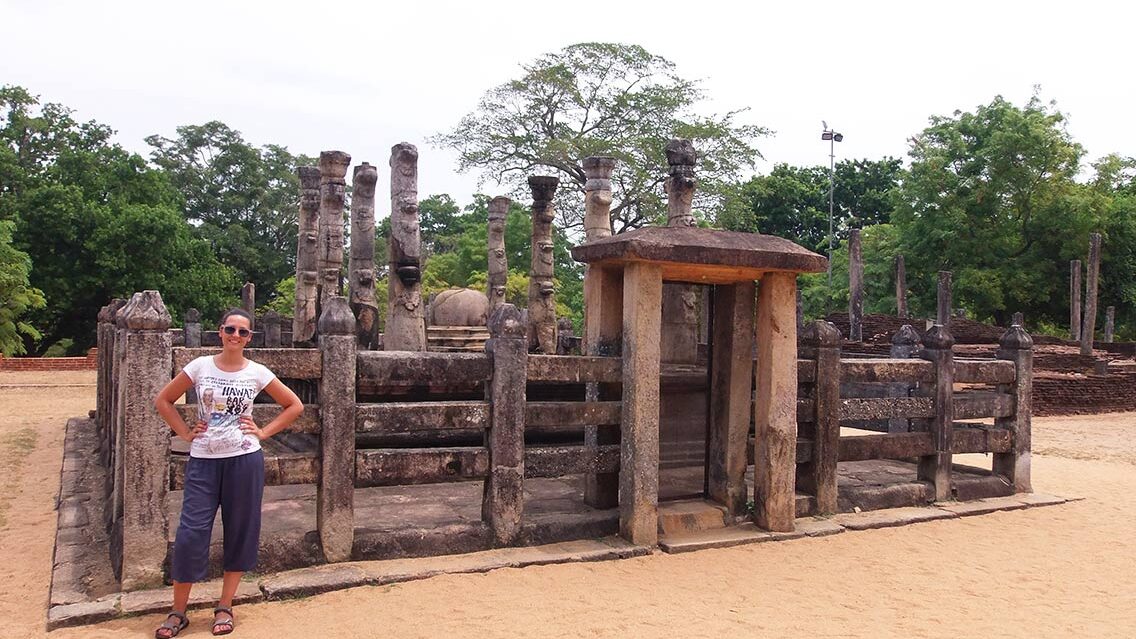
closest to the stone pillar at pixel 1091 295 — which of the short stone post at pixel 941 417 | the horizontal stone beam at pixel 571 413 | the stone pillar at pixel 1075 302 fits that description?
the stone pillar at pixel 1075 302

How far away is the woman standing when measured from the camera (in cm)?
406

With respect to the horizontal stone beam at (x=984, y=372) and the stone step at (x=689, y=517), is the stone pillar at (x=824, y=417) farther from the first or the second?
the horizontal stone beam at (x=984, y=372)

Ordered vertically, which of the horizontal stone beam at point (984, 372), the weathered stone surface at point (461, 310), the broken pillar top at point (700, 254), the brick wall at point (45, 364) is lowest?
the brick wall at point (45, 364)

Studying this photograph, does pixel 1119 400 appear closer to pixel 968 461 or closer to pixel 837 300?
pixel 968 461

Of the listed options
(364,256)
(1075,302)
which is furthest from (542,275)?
(1075,302)

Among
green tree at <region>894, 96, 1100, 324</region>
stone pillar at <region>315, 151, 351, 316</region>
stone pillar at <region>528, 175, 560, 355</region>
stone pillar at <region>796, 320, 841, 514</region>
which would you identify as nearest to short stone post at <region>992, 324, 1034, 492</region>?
stone pillar at <region>796, 320, 841, 514</region>

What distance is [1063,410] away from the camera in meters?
17.2

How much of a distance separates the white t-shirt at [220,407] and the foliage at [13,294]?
22.0 metres

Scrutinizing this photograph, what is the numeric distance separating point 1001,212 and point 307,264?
25047 millimetres

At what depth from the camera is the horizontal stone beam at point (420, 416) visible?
5.14 metres

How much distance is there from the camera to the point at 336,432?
4.98 metres

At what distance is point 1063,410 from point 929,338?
1204 cm

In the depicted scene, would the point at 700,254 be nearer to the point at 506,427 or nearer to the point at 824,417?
the point at 506,427

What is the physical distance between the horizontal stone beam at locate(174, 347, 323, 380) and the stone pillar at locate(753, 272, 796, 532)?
Result: 3.18 meters
